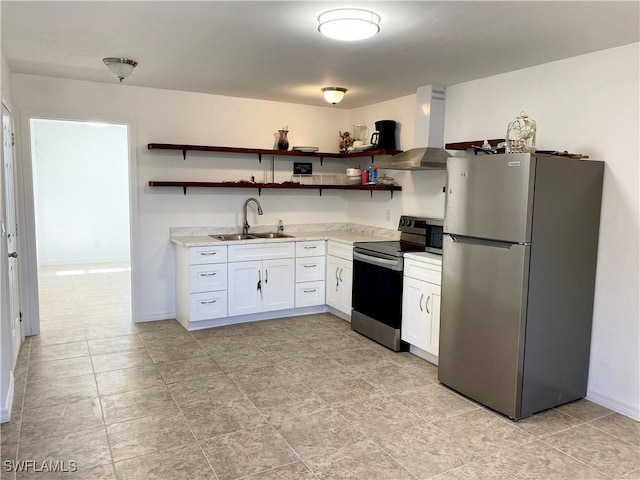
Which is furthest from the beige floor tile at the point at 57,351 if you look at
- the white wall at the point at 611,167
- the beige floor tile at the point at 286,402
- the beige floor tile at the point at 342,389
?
the white wall at the point at 611,167

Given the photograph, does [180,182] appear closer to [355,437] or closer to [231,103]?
[231,103]

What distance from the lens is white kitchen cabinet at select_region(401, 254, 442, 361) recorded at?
3.66 meters

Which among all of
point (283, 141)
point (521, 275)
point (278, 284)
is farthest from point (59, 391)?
point (283, 141)

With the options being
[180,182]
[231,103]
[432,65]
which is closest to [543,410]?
[432,65]

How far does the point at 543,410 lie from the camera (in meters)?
3.03

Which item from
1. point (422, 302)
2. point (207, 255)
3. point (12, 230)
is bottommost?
point (422, 302)

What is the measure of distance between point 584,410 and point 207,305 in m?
3.22

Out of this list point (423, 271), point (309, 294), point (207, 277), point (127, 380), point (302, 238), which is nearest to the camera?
point (127, 380)

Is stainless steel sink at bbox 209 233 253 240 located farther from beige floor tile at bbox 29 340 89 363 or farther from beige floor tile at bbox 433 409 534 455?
beige floor tile at bbox 433 409 534 455

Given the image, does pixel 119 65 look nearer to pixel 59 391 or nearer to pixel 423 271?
pixel 59 391

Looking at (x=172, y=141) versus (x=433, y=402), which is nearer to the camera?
(x=433, y=402)

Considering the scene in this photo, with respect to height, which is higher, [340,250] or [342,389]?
[340,250]

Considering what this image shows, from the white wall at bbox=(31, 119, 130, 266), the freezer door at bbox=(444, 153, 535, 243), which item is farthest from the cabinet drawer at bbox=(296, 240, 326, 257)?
the white wall at bbox=(31, 119, 130, 266)

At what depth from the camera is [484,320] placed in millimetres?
3016
